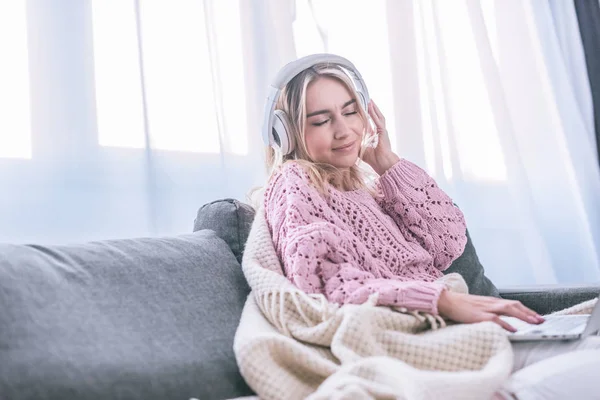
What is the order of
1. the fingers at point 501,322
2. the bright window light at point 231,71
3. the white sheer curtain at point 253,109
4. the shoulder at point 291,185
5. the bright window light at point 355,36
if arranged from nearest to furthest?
the fingers at point 501,322 < the shoulder at point 291,185 < the white sheer curtain at point 253,109 < the bright window light at point 231,71 < the bright window light at point 355,36

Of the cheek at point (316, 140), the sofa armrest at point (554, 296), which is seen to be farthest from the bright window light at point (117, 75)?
the sofa armrest at point (554, 296)

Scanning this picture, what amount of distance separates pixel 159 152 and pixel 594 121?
1.82 meters

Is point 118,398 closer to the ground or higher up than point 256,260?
closer to the ground

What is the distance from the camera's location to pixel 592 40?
274cm

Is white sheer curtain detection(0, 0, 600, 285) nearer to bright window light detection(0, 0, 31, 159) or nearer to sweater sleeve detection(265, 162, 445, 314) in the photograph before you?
bright window light detection(0, 0, 31, 159)

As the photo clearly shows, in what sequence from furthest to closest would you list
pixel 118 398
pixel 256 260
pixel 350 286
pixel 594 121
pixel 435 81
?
pixel 594 121 → pixel 435 81 → pixel 256 260 → pixel 350 286 → pixel 118 398

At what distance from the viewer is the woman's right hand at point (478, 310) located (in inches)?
44.0

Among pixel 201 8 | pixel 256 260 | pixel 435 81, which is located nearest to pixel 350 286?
pixel 256 260

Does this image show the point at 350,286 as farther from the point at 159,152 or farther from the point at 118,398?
the point at 159,152

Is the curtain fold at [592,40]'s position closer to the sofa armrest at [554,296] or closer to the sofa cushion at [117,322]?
the sofa armrest at [554,296]

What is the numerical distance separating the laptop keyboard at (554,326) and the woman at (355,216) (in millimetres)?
18

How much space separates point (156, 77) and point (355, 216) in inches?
25.3

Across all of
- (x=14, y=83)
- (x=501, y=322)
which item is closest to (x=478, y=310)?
(x=501, y=322)

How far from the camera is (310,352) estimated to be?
3.26ft
